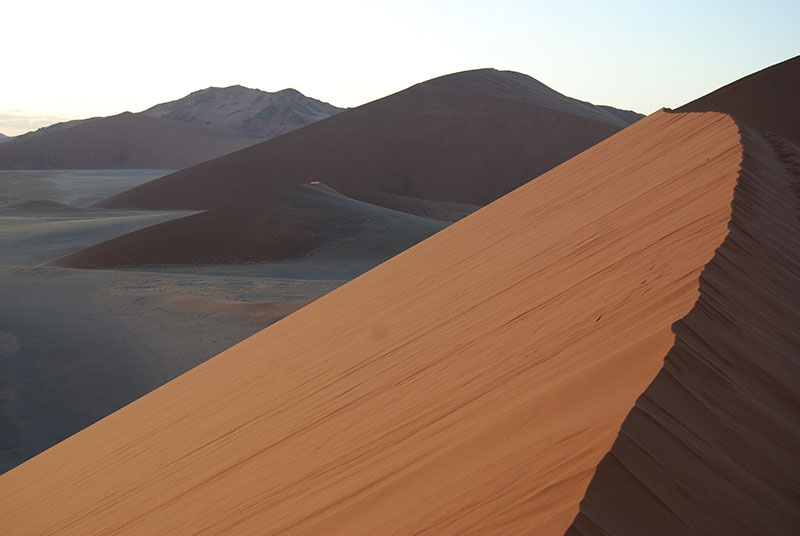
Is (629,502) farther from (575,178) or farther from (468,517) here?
(575,178)

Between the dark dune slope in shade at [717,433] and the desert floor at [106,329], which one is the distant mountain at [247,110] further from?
the dark dune slope in shade at [717,433]

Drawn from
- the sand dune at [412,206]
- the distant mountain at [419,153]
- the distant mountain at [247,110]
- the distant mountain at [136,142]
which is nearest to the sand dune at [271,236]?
the sand dune at [412,206]

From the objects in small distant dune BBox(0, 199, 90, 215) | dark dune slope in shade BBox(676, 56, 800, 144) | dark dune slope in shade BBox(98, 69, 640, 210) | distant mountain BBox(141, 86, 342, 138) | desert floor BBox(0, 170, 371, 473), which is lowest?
desert floor BBox(0, 170, 371, 473)

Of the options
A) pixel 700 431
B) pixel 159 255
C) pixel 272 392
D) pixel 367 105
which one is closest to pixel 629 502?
pixel 700 431

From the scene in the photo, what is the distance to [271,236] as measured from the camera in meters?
25.5

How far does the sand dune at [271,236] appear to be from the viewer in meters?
23.0

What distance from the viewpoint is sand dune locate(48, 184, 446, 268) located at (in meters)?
23.0

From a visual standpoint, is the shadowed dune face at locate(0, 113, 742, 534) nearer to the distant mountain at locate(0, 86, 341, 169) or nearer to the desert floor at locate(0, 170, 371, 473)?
the desert floor at locate(0, 170, 371, 473)

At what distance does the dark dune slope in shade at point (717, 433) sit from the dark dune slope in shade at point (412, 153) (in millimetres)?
40053

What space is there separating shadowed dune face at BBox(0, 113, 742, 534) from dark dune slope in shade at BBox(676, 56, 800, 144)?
6.89 meters

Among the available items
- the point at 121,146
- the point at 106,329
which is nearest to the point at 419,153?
the point at 106,329

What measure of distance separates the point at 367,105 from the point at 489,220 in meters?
47.0

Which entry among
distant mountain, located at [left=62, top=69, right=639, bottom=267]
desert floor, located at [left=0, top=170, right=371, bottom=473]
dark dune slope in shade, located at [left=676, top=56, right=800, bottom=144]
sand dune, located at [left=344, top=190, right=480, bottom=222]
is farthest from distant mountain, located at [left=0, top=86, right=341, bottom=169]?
dark dune slope in shade, located at [left=676, top=56, right=800, bottom=144]

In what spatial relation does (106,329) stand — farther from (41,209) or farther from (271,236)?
(41,209)
